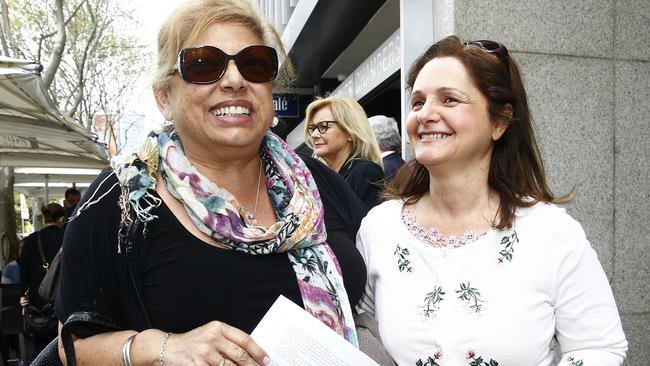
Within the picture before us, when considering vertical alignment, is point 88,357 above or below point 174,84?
below

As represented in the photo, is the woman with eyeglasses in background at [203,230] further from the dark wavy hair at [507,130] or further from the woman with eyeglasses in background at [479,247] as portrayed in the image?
the dark wavy hair at [507,130]

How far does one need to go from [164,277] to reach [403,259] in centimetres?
77

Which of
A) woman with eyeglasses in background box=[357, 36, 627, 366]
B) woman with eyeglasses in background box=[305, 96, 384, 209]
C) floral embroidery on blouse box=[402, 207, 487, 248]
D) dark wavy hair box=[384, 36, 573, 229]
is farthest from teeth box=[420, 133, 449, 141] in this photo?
woman with eyeglasses in background box=[305, 96, 384, 209]

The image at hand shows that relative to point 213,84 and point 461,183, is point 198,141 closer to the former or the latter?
point 213,84

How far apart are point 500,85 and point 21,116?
7025 mm

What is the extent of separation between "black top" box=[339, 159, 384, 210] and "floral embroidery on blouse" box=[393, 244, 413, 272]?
6.54 ft

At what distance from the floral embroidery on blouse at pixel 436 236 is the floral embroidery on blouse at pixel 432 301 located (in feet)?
0.52

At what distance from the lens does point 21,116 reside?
763 cm

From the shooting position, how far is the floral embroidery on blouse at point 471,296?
189 cm

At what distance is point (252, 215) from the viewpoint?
6.63 feet

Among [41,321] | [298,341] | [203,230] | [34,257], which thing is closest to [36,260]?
[34,257]

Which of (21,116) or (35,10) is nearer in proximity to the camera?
(21,116)

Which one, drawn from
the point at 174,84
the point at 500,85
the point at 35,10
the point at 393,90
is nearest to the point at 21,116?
the point at 393,90

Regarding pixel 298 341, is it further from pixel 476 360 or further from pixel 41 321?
pixel 41 321
